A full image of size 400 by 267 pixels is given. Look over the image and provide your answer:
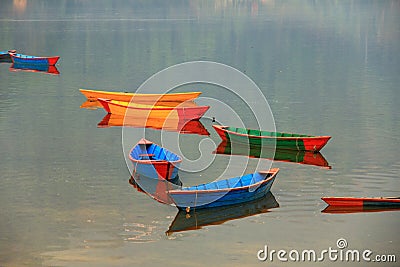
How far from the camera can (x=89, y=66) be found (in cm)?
6138

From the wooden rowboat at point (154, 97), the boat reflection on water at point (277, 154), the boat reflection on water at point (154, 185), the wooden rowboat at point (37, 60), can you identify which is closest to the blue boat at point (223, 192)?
the boat reflection on water at point (154, 185)

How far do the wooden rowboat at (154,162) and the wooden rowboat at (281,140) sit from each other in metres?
4.55

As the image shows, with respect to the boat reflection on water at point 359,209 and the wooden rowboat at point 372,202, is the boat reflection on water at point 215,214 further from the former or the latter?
the wooden rowboat at point 372,202

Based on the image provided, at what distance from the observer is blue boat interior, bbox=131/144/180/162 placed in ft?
96.9

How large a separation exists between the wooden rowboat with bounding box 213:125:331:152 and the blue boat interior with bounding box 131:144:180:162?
4.51m

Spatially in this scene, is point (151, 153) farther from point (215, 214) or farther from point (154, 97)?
point (154, 97)

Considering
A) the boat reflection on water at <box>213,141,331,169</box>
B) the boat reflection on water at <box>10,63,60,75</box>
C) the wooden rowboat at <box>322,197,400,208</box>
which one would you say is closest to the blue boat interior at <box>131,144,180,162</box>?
the boat reflection on water at <box>213,141,331,169</box>

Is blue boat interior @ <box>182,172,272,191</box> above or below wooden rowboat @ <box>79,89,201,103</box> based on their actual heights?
above

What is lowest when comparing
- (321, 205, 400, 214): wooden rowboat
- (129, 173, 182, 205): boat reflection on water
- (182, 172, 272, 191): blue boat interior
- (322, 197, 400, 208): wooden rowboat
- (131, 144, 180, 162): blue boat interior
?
(129, 173, 182, 205): boat reflection on water

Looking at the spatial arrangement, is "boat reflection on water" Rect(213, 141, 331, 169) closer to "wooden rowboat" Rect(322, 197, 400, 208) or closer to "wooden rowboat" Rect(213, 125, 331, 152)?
"wooden rowboat" Rect(213, 125, 331, 152)

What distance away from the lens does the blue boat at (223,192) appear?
82.2ft

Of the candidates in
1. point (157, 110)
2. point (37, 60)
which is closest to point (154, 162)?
point (157, 110)

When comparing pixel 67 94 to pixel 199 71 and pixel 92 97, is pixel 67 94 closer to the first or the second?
pixel 92 97

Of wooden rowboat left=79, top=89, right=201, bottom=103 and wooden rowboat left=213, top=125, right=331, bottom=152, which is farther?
wooden rowboat left=79, top=89, right=201, bottom=103
